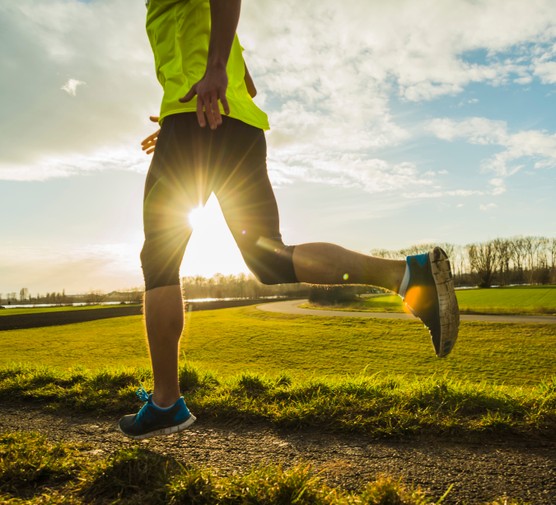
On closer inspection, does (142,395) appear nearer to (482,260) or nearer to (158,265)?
(158,265)

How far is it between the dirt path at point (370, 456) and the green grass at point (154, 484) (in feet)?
0.39

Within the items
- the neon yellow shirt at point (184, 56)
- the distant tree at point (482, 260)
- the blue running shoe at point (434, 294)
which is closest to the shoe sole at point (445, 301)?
the blue running shoe at point (434, 294)

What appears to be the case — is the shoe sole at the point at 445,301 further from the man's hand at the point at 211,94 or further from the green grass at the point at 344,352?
the green grass at the point at 344,352

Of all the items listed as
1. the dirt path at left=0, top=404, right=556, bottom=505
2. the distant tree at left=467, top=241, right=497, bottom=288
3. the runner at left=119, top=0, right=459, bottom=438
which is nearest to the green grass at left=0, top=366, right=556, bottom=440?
the dirt path at left=0, top=404, right=556, bottom=505

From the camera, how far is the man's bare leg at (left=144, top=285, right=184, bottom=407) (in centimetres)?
230

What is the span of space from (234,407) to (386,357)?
10721mm

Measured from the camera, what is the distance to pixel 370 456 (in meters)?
2.26

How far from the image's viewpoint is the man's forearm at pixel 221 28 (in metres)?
2.09

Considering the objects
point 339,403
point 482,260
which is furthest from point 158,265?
point 482,260

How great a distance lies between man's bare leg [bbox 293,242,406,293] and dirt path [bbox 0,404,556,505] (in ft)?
2.91

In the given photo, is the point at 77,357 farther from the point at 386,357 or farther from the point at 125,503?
the point at 125,503

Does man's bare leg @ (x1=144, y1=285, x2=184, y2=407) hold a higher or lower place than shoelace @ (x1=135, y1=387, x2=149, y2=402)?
higher

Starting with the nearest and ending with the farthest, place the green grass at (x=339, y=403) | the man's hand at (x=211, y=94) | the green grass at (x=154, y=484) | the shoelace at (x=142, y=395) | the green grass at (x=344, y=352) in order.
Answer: the green grass at (x=154, y=484) < the man's hand at (x=211, y=94) < the shoelace at (x=142, y=395) < the green grass at (x=339, y=403) < the green grass at (x=344, y=352)

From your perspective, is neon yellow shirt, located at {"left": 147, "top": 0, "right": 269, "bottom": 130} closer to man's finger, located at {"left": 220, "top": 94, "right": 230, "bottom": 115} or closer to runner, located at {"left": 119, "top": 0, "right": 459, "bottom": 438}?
runner, located at {"left": 119, "top": 0, "right": 459, "bottom": 438}
